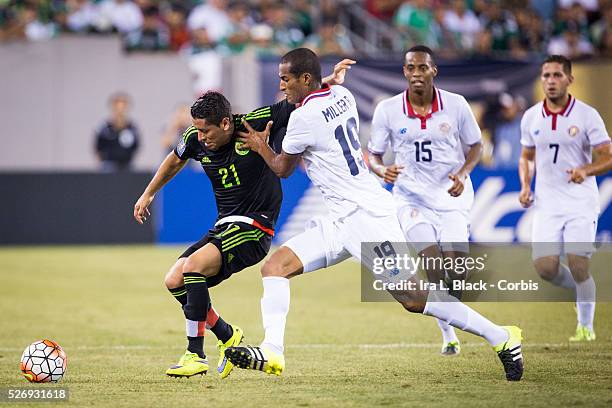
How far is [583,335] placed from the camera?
9609 mm

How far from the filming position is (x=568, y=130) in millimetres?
9523

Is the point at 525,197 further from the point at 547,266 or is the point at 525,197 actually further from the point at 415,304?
the point at 415,304

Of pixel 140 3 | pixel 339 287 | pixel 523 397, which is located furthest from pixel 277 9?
pixel 523 397

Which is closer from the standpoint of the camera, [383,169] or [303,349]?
[383,169]

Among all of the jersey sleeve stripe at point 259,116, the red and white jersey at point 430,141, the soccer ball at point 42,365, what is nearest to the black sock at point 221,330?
the soccer ball at point 42,365

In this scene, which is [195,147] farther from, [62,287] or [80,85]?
[80,85]

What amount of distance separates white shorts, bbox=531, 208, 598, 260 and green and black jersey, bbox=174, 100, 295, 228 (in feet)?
10.1

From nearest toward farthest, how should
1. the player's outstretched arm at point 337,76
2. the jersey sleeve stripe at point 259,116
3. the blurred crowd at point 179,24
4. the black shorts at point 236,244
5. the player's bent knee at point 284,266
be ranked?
the player's bent knee at point 284,266
the black shorts at point 236,244
the jersey sleeve stripe at point 259,116
the player's outstretched arm at point 337,76
the blurred crowd at point 179,24

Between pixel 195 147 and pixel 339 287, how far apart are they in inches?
276

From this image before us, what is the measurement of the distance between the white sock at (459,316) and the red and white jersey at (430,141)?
1.88 meters

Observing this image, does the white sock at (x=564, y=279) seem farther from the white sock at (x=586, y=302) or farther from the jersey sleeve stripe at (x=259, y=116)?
the jersey sleeve stripe at (x=259, y=116)

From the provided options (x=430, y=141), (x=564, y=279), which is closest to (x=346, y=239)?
(x=430, y=141)

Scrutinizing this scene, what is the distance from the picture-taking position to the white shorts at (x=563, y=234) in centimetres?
963

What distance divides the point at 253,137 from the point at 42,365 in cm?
216
